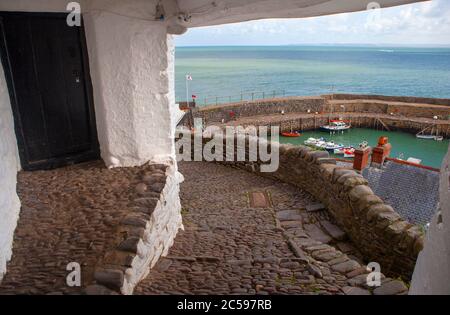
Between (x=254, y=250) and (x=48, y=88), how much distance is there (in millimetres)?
3709

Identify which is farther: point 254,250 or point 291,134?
point 291,134

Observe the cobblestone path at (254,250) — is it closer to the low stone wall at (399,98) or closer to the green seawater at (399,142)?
the green seawater at (399,142)

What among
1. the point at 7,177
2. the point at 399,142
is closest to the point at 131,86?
the point at 7,177

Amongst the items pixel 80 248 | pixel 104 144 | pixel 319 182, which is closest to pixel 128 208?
pixel 80 248

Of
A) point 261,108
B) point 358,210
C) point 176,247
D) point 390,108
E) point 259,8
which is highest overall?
point 259,8

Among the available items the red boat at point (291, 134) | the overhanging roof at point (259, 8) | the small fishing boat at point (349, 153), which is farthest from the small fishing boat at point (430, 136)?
the overhanging roof at point (259, 8)

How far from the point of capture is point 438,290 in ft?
6.14

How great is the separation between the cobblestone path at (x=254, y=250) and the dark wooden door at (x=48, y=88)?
2240 mm

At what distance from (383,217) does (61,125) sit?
5.14 metres

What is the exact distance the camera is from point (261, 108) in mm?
33031

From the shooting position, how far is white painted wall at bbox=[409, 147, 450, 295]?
1833mm

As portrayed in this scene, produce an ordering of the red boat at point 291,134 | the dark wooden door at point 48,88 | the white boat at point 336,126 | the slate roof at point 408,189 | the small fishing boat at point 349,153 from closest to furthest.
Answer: the dark wooden door at point 48,88, the slate roof at point 408,189, the small fishing boat at point 349,153, the red boat at point 291,134, the white boat at point 336,126

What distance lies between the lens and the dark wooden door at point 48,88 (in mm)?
4352

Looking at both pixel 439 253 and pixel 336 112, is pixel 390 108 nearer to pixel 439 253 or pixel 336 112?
pixel 336 112
